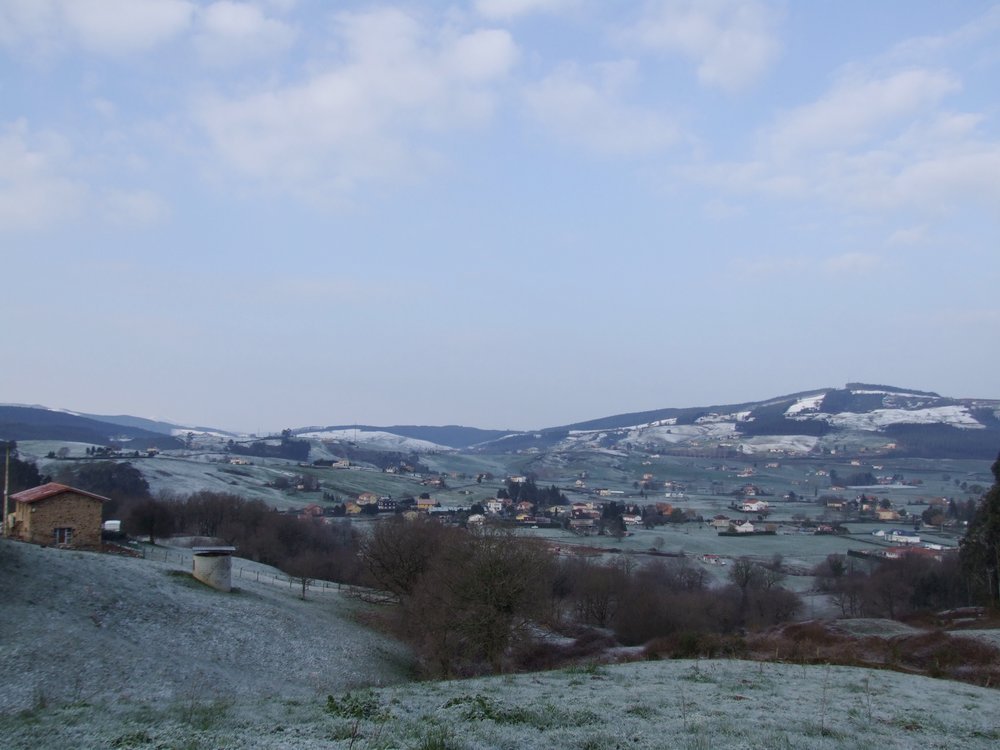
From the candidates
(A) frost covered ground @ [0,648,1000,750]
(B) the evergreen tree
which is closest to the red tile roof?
(A) frost covered ground @ [0,648,1000,750]

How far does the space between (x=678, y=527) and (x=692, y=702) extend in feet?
331

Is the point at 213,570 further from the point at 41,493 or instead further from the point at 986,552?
the point at 986,552

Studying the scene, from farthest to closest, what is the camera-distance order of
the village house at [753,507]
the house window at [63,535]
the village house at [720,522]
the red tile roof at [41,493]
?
the village house at [753,507] → the village house at [720,522] → the house window at [63,535] → the red tile roof at [41,493]

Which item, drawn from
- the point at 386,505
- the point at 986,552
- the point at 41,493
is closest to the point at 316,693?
the point at 41,493

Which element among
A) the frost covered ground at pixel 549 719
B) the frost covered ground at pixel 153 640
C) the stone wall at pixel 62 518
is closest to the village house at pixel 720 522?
the frost covered ground at pixel 153 640

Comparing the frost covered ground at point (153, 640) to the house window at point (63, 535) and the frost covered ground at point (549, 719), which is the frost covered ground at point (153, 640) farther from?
the house window at point (63, 535)

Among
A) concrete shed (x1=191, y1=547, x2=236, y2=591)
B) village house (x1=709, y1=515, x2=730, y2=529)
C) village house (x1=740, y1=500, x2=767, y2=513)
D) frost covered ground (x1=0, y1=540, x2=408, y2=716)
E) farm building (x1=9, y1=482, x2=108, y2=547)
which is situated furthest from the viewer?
village house (x1=740, y1=500, x2=767, y2=513)

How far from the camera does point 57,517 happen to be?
3919 cm

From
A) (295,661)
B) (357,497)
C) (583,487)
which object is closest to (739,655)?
(295,661)

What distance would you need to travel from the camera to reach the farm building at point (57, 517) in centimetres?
3869

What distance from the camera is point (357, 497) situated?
13612cm

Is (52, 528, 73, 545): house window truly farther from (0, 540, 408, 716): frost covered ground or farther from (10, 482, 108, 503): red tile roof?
(0, 540, 408, 716): frost covered ground

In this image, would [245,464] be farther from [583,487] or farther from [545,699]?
[545,699]

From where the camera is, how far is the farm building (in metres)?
38.7
